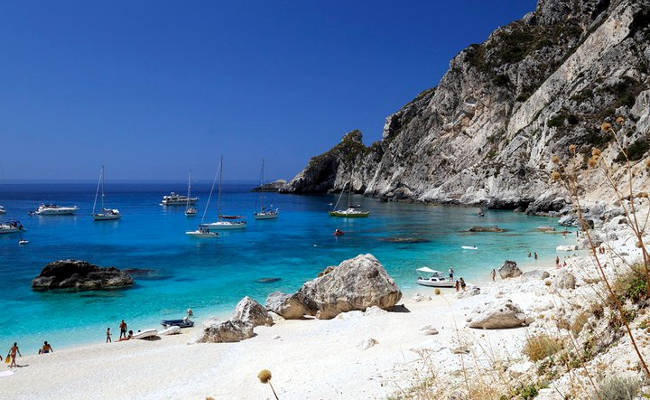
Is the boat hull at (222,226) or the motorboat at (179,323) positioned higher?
the boat hull at (222,226)

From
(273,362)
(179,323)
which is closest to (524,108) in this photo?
(179,323)

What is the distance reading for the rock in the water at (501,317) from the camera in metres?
12.6

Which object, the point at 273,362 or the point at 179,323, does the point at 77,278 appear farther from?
the point at 273,362

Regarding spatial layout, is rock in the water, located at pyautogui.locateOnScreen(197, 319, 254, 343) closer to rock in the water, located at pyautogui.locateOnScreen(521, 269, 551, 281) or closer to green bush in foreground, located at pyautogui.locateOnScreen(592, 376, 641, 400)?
rock in the water, located at pyautogui.locateOnScreen(521, 269, 551, 281)

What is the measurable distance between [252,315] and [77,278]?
716 inches

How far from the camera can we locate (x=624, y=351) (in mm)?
5543

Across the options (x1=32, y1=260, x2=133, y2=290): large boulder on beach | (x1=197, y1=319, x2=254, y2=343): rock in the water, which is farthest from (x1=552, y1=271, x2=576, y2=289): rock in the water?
(x1=32, y1=260, x2=133, y2=290): large boulder on beach

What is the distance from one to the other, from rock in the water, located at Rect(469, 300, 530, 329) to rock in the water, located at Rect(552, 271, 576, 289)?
291cm

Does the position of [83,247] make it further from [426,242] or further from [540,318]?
[540,318]

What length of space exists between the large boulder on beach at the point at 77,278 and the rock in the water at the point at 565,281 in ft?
92.7

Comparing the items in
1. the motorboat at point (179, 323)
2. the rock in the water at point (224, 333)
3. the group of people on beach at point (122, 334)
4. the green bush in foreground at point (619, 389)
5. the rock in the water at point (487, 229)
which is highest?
the green bush in foreground at point (619, 389)

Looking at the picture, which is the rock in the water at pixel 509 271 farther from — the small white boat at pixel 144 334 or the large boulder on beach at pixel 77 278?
the large boulder on beach at pixel 77 278

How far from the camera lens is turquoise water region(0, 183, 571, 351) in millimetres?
25406

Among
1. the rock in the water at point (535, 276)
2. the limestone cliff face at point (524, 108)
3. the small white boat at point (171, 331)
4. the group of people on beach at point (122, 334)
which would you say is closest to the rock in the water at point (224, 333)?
the small white boat at point (171, 331)
